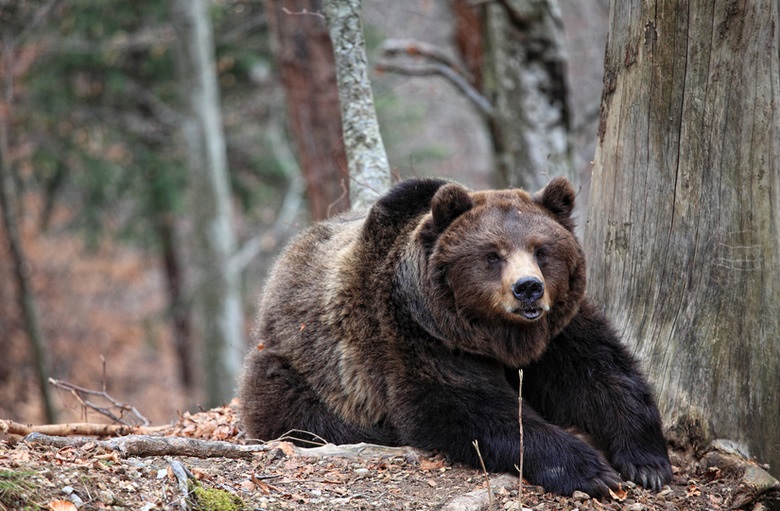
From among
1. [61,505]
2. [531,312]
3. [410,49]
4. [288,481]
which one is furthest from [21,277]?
[531,312]

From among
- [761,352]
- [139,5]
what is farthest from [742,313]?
[139,5]

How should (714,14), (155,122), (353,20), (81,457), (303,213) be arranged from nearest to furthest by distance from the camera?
(81,457), (714,14), (353,20), (155,122), (303,213)

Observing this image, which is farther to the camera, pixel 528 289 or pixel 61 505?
pixel 528 289

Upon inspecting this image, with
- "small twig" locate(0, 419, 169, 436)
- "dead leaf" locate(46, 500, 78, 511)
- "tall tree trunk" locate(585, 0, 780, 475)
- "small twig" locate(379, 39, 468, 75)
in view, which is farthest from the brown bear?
"small twig" locate(379, 39, 468, 75)

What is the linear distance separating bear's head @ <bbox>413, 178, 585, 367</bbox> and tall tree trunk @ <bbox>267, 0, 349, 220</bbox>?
6815mm

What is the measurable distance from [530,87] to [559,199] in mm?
5776

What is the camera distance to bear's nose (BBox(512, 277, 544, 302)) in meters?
4.67

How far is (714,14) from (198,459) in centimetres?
400

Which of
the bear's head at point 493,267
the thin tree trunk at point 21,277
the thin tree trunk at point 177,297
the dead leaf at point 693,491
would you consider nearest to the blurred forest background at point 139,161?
the thin tree trunk at point 177,297

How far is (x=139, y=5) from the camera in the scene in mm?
17625

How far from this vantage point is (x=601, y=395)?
17.1ft

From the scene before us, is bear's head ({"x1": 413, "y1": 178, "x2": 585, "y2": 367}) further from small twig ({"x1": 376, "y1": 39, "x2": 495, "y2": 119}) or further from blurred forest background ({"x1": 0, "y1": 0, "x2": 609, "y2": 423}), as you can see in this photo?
blurred forest background ({"x1": 0, "y1": 0, "x2": 609, "y2": 423})

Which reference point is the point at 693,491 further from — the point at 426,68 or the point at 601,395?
the point at 426,68

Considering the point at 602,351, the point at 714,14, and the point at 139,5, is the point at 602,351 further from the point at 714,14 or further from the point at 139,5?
the point at 139,5
